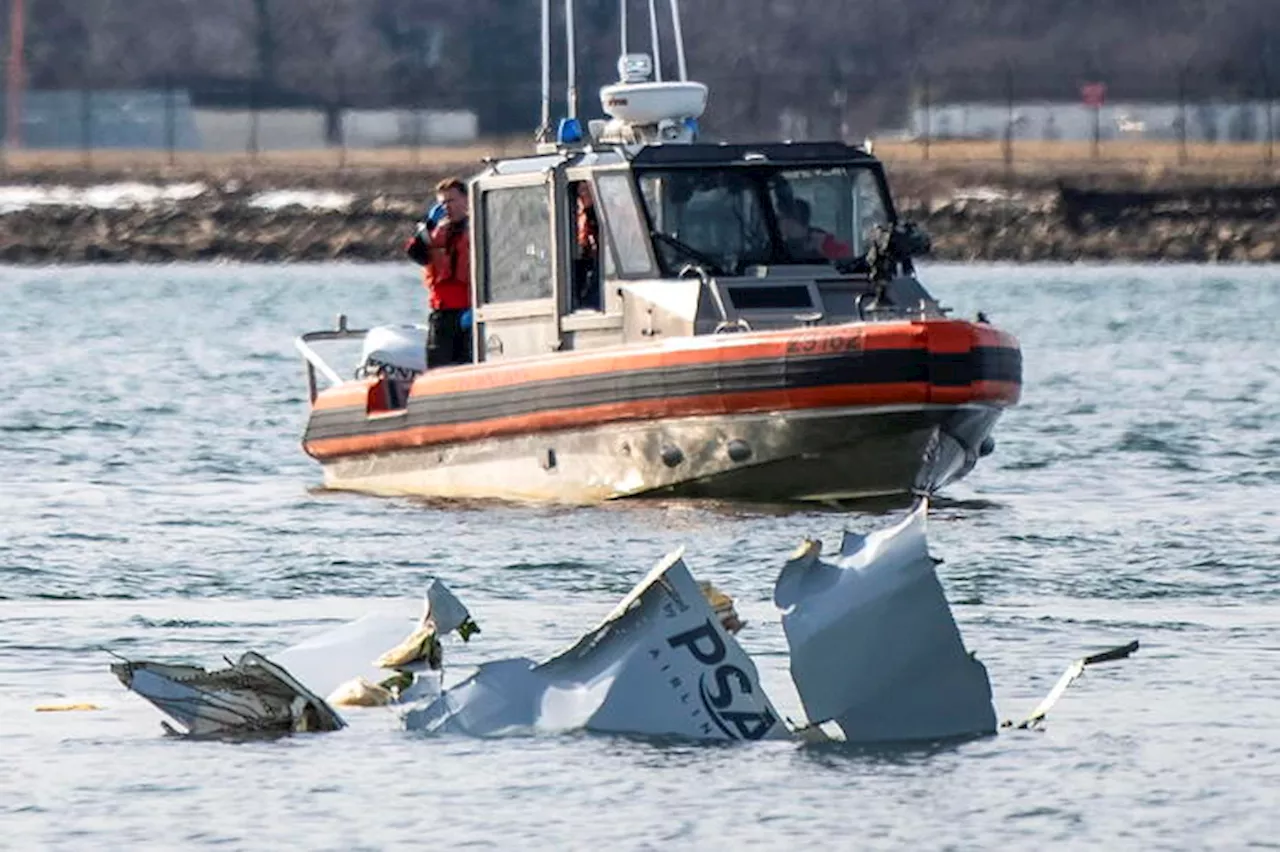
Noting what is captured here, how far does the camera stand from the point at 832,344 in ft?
64.2

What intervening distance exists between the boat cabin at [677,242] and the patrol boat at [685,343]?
0.01 m

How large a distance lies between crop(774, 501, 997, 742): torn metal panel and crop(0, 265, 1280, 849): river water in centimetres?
17

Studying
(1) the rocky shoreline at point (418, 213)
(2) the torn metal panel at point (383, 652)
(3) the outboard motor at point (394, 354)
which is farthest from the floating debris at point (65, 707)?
(1) the rocky shoreline at point (418, 213)

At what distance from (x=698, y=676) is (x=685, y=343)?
299 inches

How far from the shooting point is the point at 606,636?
12.6m

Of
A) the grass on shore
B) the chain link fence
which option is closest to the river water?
the grass on shore

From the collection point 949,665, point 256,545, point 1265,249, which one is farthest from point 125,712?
point 1265,249

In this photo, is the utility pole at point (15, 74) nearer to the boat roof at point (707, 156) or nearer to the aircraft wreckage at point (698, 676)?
the boat roof at point (707, 156)

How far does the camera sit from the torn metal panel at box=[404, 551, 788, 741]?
12.4m

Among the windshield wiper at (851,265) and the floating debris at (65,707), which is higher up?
the windshield wiper at (851,265)

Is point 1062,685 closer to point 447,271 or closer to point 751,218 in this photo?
point 751,218

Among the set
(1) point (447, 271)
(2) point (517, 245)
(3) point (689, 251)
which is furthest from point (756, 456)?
(1) point (447, 271)

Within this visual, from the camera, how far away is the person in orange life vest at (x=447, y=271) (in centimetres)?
2244

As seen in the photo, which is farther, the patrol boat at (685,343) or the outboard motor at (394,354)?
the outboard motor at (394,354)
